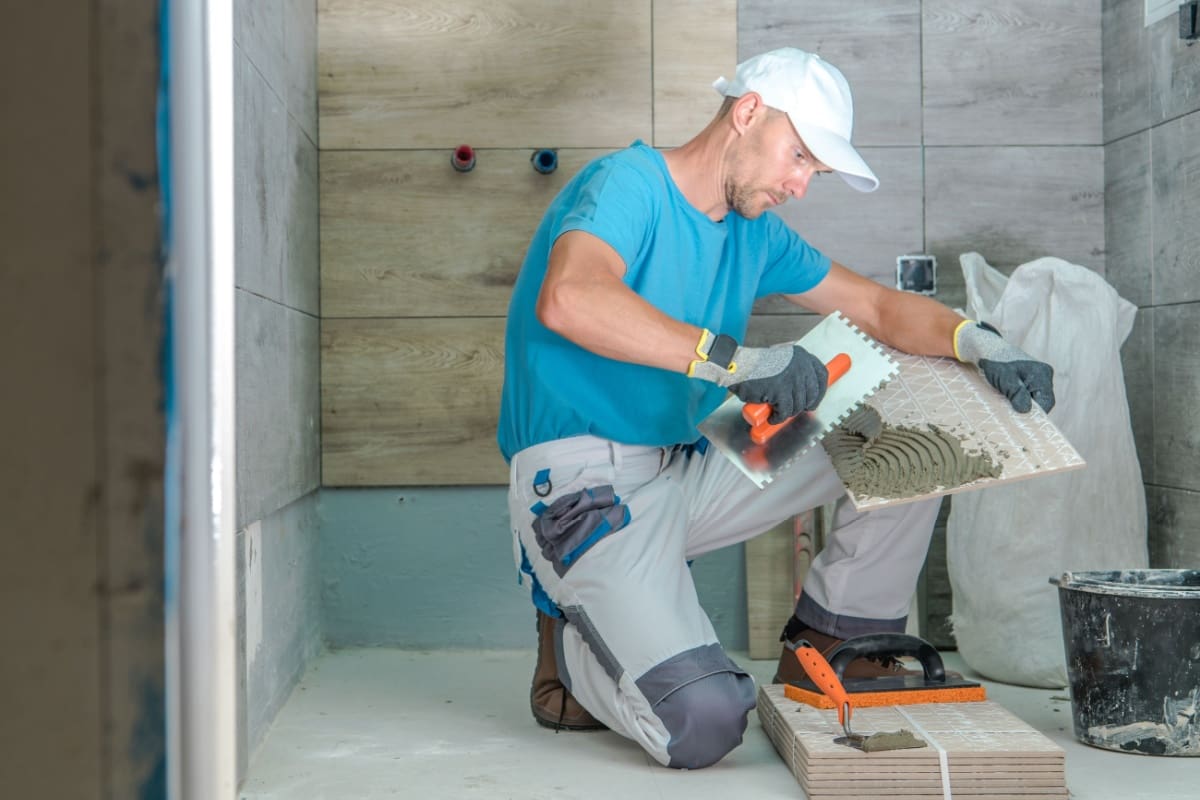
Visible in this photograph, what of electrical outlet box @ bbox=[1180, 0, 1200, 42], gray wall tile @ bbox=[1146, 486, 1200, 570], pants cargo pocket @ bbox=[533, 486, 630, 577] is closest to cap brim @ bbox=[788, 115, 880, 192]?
pants cargo pocket @ bbox=[533, 486, 630, 577]

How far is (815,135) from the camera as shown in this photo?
2.16 metres

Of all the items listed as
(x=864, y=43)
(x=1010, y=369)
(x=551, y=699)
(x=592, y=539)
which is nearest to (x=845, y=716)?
(x=592, y=539)

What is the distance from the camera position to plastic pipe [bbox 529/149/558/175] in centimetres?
290

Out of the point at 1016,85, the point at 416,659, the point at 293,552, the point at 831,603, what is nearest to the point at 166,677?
the point at 831,603

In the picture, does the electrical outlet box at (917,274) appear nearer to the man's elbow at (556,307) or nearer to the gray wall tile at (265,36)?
the man's elbow at (556,307)

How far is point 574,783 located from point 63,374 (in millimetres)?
1830

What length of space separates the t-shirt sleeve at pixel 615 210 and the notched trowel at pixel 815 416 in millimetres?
360

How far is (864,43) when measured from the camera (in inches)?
118

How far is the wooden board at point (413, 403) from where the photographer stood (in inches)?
118

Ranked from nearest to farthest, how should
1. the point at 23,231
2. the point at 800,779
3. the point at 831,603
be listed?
the point at 23,231 < the point at 800,779 < the point at 831,603

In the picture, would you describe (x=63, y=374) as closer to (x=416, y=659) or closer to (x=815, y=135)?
(x=815, y=135)

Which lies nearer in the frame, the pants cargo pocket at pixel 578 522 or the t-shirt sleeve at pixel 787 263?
the pants cargo pocket at pixel 578 522

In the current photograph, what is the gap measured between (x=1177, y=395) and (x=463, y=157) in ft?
5.86

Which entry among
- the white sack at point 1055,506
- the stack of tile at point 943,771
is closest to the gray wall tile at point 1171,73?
the white sack at point 1055,506
